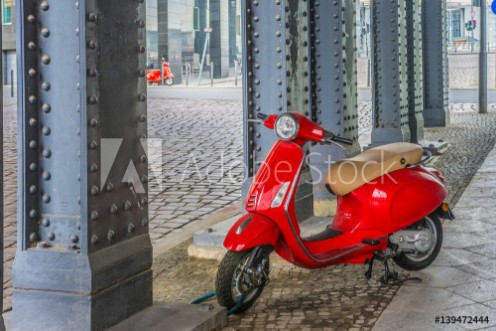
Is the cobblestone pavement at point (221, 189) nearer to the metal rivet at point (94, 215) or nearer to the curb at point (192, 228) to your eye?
the curb at point (192, 228)

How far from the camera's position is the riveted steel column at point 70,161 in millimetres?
3412

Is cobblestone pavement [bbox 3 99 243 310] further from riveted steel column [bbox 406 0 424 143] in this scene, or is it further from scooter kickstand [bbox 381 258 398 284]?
riveted steel column [bbox 406 0 424 143]

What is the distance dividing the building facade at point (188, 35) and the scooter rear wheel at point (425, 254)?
3589 cm

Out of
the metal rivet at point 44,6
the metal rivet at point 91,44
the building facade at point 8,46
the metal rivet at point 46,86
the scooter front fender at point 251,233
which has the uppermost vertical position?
the building facade at point 8,46

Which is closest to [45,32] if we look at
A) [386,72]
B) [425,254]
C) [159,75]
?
[425,254]

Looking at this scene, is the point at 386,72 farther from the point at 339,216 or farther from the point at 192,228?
the point at 339,216

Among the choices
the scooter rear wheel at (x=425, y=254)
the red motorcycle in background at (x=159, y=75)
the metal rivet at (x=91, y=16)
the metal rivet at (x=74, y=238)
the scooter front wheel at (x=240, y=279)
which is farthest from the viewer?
the red motorcycle in background at (x=159, y=75)

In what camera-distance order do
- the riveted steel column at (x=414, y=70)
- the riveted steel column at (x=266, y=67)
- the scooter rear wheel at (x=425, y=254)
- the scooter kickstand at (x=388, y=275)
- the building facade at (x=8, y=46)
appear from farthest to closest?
the building facade at (x=8, y=46)
the riveted steel column at (x=414, y=70)
the riveted steel column at (x=266, y=67)
the scooter rear wheel at (x=425, y=254)
the scooter kickstand at (x=388, y=275)

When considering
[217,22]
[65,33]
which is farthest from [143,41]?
[217,22]

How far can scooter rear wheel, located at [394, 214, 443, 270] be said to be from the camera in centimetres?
513

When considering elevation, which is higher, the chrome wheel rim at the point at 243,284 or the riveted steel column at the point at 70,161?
the riveted steel column at the point at 70,161

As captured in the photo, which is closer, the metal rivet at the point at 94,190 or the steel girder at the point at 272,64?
the metal rivet at the point at 94,190

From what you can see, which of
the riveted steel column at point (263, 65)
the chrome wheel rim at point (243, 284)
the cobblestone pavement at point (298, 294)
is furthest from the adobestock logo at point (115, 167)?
the riveted steel column at point (263, 65)

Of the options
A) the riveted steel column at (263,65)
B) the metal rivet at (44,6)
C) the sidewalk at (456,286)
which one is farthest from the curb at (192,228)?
the metal rivet at (44,6)
